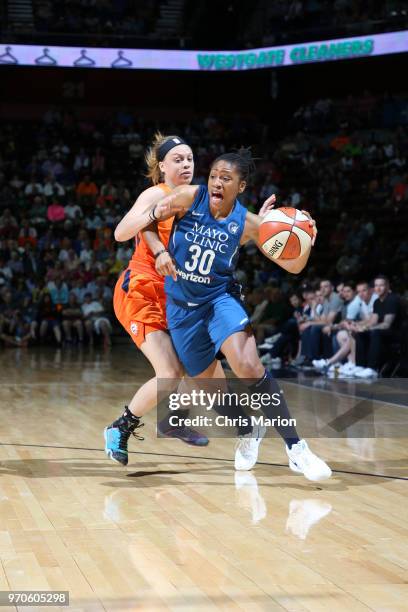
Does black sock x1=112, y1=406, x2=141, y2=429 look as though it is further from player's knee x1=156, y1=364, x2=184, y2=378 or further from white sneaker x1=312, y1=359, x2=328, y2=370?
white sneaker x1=312, y1=359, x2=328, y2=370

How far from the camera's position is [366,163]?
18875 millimetres

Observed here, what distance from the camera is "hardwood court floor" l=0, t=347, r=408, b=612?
117 inches

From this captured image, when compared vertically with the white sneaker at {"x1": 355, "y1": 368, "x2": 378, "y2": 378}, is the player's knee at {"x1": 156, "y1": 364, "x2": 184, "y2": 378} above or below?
Answer: above

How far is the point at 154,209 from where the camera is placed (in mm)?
4691

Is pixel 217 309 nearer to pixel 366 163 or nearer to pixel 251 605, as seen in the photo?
pixel 251 605

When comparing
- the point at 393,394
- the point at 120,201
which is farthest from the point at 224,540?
the point at 120,201

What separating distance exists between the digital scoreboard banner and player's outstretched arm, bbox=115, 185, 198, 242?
15.4m

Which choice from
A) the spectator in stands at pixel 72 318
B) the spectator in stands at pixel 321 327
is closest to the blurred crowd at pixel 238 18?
the spectator in stands at pixel 72 318

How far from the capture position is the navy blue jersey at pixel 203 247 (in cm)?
470

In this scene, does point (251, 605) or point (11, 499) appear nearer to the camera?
point (251, 605)

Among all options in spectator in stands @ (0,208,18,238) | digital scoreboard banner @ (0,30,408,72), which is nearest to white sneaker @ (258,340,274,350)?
spectator in stands @ (0,208,18,238)

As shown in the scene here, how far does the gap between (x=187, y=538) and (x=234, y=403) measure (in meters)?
1.77

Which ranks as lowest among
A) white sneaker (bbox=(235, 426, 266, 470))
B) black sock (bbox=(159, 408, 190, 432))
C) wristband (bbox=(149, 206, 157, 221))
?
white sneaker (bbox=(235, 426, 266, 470))

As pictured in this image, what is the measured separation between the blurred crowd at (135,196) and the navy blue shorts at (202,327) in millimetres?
6744
